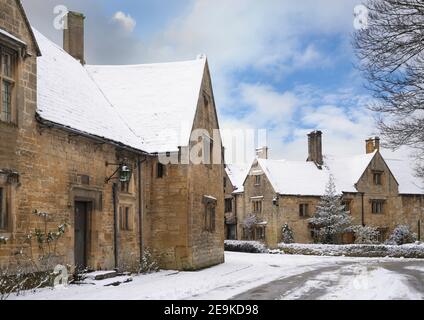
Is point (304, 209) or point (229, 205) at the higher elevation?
point (229, 205)

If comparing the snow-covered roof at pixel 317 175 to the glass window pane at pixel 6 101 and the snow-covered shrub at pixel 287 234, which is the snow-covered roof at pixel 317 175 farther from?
the glass window pane at pixel 6 101

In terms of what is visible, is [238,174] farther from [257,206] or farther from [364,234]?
[364,234]

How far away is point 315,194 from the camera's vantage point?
46812mm

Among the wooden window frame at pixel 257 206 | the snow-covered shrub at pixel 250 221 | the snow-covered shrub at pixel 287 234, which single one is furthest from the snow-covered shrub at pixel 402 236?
the snow-covered shrub at pixel 250 221

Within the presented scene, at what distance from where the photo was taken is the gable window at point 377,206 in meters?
48.7

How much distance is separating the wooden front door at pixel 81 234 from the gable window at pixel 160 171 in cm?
513

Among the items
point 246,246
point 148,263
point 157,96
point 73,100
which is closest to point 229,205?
point 246,246

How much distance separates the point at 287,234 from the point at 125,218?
2615 cm

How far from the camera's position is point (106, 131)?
1936 centimetres

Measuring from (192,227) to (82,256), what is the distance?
582cm

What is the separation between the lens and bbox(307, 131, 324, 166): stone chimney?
5122 cm

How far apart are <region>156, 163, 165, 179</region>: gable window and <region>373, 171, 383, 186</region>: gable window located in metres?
31.8

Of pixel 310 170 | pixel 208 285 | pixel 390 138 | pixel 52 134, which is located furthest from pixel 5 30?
pixel 310 170

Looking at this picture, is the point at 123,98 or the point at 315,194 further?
the point at 315,194
